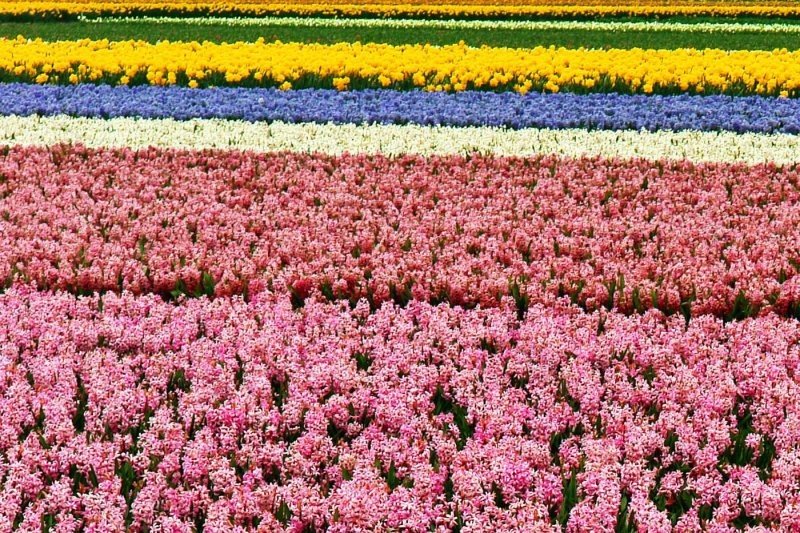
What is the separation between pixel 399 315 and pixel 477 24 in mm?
26420

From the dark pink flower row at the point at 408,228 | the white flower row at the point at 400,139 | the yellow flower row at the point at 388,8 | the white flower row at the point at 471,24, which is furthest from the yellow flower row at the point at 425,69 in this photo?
the yellow flower row at the point at 388,8

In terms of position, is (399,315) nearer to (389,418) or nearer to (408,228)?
(389,418)

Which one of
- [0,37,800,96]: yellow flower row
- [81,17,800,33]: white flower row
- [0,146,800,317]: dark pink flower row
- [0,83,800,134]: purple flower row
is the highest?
[81,17,800,33]: white flower row

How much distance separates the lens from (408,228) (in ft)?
Result: 24.2

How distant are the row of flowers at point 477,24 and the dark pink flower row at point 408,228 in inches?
804

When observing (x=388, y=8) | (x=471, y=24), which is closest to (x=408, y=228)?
(x=471, y=24)

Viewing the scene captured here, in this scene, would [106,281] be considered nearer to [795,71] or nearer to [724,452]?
[724,452]

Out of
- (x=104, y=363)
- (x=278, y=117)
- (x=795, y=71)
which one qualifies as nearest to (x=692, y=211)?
(x=104, y=363)

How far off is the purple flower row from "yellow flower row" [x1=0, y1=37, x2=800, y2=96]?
0.80 meters

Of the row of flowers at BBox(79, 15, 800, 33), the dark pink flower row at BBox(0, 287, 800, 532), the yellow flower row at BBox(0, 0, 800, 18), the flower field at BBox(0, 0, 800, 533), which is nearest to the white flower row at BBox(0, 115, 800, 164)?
the flower field at BBox(0, 0, 800, 533)

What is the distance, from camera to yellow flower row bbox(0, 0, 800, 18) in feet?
109

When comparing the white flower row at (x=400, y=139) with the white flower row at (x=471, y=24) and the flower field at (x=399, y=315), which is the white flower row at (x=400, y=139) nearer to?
the flower field at (x=399, y=315)

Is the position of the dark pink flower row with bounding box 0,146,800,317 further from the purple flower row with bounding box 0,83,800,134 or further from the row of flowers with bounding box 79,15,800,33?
the row of flowers with bounding box 79,15,800,33

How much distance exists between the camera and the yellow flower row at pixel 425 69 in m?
14.3
